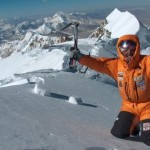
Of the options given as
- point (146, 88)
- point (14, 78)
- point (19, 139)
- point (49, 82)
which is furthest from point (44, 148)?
point (14, 78)

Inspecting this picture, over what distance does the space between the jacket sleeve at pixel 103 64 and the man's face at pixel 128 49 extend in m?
0.30

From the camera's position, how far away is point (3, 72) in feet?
44.0

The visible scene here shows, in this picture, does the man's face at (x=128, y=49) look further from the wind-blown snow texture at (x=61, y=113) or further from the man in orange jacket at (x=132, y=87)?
the wind-blown snow texture at (x=61, y=113)

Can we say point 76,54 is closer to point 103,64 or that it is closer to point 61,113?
point 103,64

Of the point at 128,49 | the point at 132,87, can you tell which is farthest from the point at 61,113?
the point at 128,49

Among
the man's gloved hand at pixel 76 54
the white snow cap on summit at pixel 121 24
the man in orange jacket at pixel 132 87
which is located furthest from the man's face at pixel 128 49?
the white snow cap on summit at pixel 121 24

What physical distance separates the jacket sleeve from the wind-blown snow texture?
0.71 m

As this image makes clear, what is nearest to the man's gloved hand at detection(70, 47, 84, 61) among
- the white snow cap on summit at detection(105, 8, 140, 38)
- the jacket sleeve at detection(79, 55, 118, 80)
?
the jacket sleeve at detection(79, 55, 118, 80)

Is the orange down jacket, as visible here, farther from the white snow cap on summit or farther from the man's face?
the white snow cap on summit

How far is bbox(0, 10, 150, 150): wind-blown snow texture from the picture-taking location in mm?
4305

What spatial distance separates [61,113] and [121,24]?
15.9 m

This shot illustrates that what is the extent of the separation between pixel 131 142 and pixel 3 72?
9.17 m

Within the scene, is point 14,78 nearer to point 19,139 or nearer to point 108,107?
point 108,107

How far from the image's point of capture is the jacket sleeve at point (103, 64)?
208 inches
